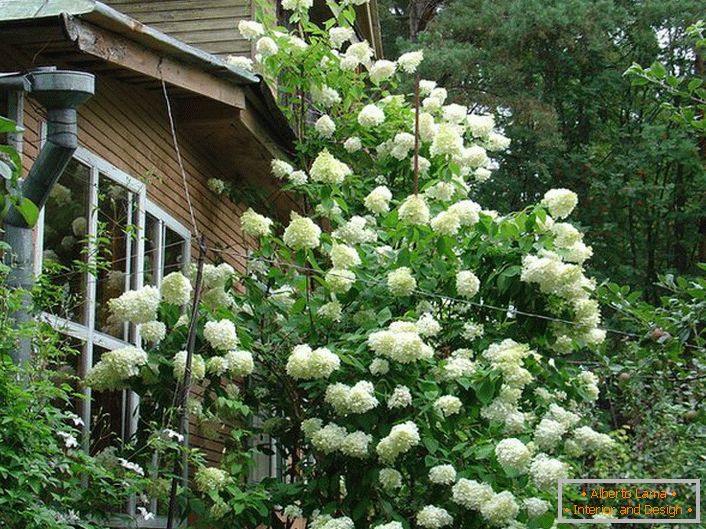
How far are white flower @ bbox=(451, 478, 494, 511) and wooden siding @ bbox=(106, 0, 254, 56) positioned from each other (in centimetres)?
489

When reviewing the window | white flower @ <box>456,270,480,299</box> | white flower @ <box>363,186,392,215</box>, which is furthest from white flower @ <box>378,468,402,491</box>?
white flower @ <box>363,186,392,215</box>

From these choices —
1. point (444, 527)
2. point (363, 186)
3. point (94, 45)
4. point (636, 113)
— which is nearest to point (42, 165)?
point (94, 45)

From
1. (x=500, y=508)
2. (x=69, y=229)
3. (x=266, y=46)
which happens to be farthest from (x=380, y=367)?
(x=266, y=46)

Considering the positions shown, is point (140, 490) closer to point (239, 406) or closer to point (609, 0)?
point (239, 406)

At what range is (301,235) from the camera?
21.7ft

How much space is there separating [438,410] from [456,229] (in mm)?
1137

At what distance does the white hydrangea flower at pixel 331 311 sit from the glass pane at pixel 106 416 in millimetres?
1297

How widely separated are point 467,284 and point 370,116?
2.25m

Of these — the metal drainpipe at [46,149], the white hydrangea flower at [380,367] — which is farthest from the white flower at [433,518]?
the metal drainpipe at [46,149]

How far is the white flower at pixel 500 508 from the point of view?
600 cm

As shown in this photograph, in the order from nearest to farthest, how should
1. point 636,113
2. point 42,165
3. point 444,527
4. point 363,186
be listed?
point 42,165, point 444,527, point 363,186, point 636,113

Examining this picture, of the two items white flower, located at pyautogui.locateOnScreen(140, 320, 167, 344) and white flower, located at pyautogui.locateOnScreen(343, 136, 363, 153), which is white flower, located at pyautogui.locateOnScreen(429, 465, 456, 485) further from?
white flower, located at pyautogui.locateOnScreen(343, 136, 363, 153)

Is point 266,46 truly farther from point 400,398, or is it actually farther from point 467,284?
point 400,398

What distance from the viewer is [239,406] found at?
6.30 m
